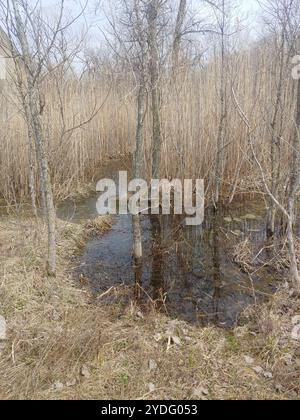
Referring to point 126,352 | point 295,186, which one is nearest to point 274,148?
point 295,186

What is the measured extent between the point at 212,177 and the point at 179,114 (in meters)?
1.03

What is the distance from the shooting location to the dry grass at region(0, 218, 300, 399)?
5.66 feet

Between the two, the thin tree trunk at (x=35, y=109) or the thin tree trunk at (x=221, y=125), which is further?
the thin tree trunk at (x=221, y=125)

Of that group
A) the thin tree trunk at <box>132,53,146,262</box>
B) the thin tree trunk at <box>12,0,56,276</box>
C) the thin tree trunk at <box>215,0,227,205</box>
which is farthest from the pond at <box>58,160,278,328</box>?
the thin tree trunk at <box>12,0,56,276</box>

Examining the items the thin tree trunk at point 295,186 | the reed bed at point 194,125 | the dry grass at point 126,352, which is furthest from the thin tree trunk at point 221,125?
the dry grass at point 126,352

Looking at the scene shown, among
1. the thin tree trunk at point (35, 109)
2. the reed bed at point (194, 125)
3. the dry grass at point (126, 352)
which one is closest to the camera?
the dry grass at point (126, 352)

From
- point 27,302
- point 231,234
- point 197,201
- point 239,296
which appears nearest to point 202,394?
point 239,296

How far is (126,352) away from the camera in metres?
1.97

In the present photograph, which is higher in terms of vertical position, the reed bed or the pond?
the reed bed

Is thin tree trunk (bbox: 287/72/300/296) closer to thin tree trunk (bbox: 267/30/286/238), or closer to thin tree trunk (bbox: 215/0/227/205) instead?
thin tree trunk (bbox: 267/30/286/238)

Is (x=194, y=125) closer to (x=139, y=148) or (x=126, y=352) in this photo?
(x=139, y=148)

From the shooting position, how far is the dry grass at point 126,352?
1.72 meters

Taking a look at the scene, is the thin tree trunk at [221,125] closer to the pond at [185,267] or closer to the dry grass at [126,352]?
the pond at [185,267]

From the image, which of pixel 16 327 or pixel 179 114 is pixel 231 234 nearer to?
pixel 179 114
